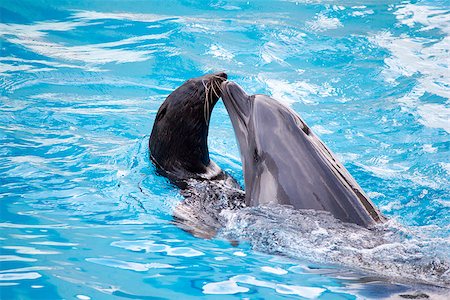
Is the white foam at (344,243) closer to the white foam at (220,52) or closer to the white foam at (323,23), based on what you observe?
the white foam at (220,52)

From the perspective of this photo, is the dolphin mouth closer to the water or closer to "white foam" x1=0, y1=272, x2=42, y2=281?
the water

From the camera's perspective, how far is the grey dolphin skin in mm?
4547

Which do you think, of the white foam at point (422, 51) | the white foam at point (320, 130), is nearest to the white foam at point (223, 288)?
the white foam at point (320, 130)

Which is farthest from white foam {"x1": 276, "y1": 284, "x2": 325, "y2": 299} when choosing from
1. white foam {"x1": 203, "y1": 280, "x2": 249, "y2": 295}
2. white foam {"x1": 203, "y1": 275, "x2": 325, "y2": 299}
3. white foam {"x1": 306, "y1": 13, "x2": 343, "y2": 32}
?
white foam {"x1": 306, "y1": 13, "x2": 343, "y2": 32}

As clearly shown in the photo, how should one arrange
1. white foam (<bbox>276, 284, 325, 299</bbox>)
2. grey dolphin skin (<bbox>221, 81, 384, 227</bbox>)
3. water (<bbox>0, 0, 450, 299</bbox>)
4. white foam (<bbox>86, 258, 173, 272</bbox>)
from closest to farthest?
1. white foam (<bbox>276, 284, 325, 299</bbox>)
2. water (<bbox>0, 0, 450, 299</bbox>)
3. white foam (<bbox>86, 258, 173, 272</bbox>)
4. grey dolphin skin (<bbox>221, 81, 384, 227</bbox>)

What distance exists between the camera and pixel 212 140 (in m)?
8.10

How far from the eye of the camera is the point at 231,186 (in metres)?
6.25

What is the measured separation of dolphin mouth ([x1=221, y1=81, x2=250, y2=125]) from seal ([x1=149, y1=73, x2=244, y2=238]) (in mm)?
570

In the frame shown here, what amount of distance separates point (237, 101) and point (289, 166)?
2.35 feet

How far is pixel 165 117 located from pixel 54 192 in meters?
1.19

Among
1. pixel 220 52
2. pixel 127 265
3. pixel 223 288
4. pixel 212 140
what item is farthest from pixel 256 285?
pixel 220 52

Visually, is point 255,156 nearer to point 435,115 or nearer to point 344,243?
point 344,243

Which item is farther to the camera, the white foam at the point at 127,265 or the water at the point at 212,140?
the white foam at the point at 127,265

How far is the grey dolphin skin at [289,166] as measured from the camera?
455 centimetres
